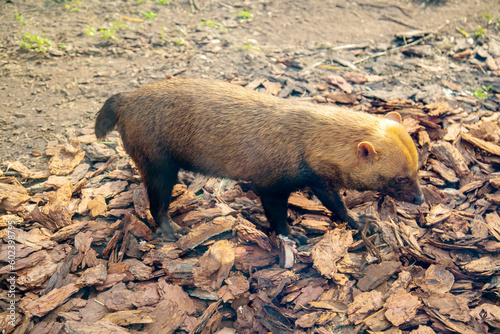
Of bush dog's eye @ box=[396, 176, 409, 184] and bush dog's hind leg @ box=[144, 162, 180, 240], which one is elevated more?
bush dog's eye @ box=[396, 176, 409, 184]

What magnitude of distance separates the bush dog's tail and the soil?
1746mm

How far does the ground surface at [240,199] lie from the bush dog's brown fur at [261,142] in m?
0.66

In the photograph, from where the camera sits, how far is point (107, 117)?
441cm

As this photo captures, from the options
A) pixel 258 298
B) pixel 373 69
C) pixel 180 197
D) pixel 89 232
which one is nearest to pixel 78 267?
pixel 89 232

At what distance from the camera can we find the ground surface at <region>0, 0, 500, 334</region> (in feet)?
12.4

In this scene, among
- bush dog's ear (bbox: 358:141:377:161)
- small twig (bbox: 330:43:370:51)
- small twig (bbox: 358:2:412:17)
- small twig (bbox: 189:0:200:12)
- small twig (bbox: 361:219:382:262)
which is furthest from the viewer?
small twig (bbox: 358:2:412:17)

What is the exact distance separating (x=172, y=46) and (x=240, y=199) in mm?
4507

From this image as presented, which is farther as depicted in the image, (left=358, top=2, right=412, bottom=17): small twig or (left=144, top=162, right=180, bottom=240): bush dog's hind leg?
(left=358, top=2, right=412, bottom=17): small twig

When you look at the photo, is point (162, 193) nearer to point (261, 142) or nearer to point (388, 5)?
point (261, 142)

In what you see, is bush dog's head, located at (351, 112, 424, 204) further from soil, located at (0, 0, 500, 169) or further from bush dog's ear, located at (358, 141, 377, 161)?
soil, located at (0, 0, 500, 169)

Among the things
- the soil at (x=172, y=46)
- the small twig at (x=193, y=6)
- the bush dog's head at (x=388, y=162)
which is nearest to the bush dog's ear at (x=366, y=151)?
the bush dog's head at (x=388, y=162)

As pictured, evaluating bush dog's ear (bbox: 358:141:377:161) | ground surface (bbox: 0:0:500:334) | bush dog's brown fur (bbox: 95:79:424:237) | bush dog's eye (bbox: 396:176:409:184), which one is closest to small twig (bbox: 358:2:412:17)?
ground surface (bbox: 0:0:500:334)

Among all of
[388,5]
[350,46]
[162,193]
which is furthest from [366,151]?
[388,5]

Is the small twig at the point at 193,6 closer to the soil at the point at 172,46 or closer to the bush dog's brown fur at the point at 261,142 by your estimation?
the soil at the point at 172,46
